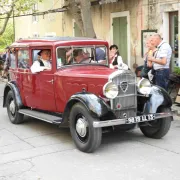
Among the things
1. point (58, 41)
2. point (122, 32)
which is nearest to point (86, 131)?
point (58, 41)

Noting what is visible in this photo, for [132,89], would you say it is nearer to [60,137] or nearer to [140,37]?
[60,137]

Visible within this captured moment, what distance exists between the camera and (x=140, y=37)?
47.3 feet

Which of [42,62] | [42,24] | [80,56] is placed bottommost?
[42,62]

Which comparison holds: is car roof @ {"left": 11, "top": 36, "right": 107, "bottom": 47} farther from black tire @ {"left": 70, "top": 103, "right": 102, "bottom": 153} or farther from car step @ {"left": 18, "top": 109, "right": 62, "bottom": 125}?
black tire @ {"left": 70, "top": 103, "right": 102, "bottom": 153}

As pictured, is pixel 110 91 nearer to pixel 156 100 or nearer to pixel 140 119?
pixel 140 119

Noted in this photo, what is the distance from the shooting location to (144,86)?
22.3 feet

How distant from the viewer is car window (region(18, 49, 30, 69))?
8398mm

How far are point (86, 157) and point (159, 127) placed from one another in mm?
1621

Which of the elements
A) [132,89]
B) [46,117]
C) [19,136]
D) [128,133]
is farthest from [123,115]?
[19,136]

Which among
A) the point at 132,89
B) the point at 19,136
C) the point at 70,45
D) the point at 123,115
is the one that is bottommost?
the point at 19,136

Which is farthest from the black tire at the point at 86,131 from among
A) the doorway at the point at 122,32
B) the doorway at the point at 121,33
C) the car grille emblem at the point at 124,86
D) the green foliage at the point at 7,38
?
the green foliage at the point at 7,38

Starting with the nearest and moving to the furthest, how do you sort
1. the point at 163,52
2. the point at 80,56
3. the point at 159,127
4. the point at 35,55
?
the point at 159,127 < the point at 80,56 < the point at 35,55 < the point at 163,52

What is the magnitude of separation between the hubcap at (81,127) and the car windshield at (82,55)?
139cm

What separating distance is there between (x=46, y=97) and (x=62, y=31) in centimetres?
1294
